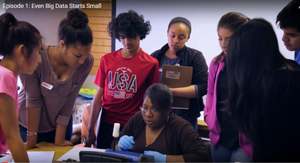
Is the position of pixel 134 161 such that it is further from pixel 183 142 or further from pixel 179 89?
pixel 179 89

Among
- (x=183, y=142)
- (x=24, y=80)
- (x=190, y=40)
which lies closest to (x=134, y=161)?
(x=183, y=142)

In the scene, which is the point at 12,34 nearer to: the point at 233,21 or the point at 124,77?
the point at 124,77

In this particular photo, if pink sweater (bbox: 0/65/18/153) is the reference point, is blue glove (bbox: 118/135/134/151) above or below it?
below

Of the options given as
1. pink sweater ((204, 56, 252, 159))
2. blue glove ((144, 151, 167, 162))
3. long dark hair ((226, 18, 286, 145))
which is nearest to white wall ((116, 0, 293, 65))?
pink sweater ((204, 56, 252, 159))

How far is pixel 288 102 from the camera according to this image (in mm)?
848

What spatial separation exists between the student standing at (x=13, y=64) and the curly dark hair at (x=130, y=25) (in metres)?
0.49

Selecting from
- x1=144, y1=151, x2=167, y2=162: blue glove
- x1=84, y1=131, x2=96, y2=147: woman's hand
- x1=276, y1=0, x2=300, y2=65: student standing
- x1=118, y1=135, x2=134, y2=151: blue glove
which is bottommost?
x1=84, y1=131, x2=96, y2=147: woman's hand

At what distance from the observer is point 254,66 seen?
0.90m

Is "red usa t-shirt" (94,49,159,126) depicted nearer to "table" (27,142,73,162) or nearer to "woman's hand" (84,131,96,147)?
"woman's hand" (84,131,96,147)

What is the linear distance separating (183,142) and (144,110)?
0.25 m

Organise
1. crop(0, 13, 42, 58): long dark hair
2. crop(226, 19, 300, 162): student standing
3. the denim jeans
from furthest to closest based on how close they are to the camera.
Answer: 1. the denim jeans
2. crop(0, 13, 42, 58): long dark hair
3. crop(226, 19, 300, 162): student standing

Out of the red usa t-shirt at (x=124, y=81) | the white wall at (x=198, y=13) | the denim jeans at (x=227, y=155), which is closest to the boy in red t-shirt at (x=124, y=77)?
the red usa t-shirt at (x=124, y=81)

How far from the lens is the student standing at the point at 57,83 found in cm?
126

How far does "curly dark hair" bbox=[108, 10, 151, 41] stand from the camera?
4.62 feet
